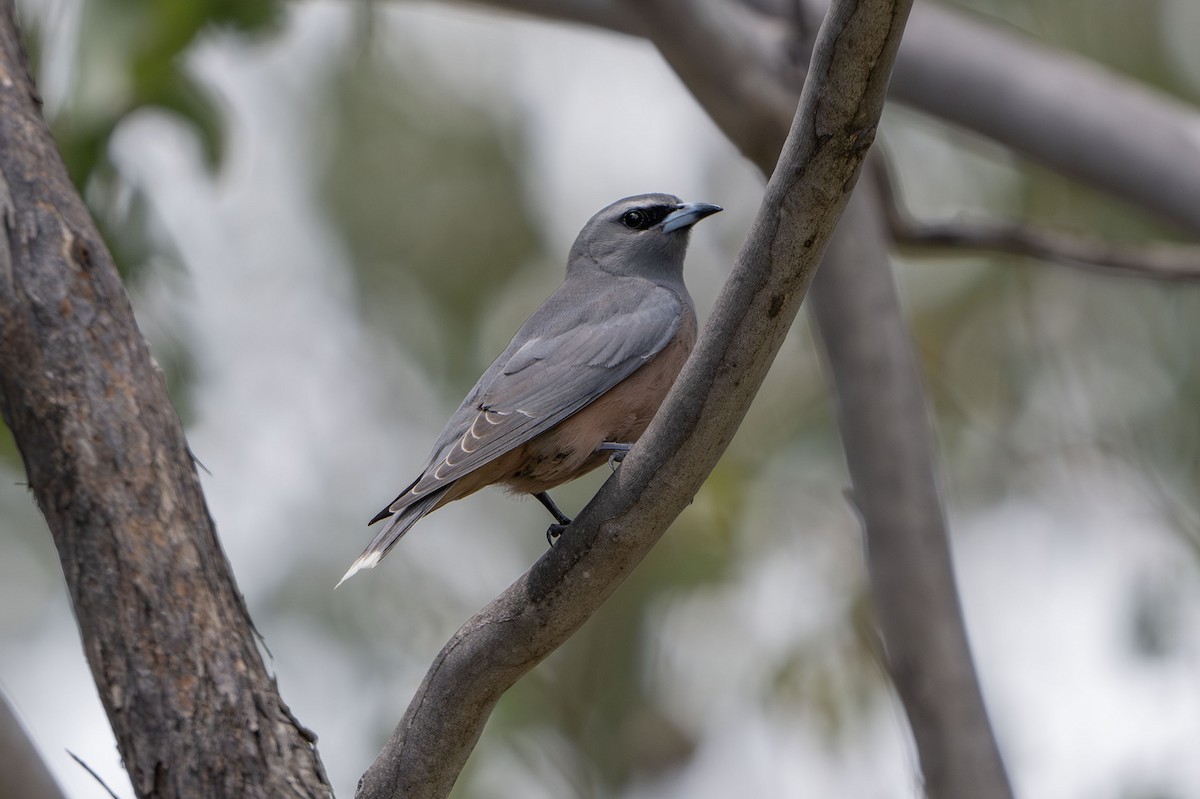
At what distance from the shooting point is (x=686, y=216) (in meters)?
6.15

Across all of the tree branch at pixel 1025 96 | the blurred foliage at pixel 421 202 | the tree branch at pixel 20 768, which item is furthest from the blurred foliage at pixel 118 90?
the blurred foliage at pixel 421 202

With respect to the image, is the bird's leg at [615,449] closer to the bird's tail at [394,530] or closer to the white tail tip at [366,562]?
the bird's tail at [394,530]

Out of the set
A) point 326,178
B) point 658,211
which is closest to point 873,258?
point 658,211

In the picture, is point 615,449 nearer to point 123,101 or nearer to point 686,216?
point 686,216

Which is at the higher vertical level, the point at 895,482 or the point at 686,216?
the point at 686,216

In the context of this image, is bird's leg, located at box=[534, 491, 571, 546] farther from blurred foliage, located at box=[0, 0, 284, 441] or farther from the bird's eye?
blurred foliage, located at box=[0, 0, 284, 441]

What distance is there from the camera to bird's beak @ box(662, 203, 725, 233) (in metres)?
6.08

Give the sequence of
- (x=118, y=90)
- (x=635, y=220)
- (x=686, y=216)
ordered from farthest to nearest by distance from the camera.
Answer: (x=118, y=90)
(x=635, y=220)
(x=686, y=216)

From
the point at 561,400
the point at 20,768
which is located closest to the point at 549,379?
the point at 561,400

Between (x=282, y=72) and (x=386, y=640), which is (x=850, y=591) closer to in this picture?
(x=386, y=640)

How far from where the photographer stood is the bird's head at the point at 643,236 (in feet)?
20.4

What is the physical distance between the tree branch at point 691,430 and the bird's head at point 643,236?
2.43 metres

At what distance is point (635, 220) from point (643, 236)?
154mm

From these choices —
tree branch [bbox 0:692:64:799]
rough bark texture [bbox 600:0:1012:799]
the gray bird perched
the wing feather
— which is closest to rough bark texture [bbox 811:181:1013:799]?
rough bark texture [bbox 600:0:1012:799]
